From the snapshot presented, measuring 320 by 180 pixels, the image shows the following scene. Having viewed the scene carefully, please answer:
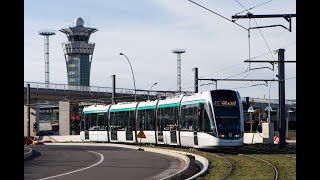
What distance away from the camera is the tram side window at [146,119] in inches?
1543

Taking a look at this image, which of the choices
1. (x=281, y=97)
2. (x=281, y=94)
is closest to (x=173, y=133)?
(x=281, y=97)

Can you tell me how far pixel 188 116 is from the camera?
3291 cm

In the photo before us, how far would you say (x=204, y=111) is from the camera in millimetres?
30594

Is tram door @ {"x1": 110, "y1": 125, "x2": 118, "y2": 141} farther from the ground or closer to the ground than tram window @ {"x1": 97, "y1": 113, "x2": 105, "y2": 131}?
closer to the ground

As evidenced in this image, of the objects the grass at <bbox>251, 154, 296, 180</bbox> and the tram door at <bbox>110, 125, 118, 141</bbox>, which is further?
the tram door at <bbox>110, 125, 118, 141</bbox>

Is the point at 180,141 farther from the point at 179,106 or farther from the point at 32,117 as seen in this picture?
the point at 32,117

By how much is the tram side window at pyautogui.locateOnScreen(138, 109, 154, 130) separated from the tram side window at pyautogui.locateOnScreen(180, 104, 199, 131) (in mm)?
5439

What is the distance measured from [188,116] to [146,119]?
24.6 feet

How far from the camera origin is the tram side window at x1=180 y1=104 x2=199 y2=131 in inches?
1256

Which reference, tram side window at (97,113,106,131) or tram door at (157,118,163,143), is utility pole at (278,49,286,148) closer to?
tram door at (157,118,163,143)

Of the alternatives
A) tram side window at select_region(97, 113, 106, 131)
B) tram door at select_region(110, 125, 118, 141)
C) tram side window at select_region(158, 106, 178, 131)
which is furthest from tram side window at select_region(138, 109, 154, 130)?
tram side window at select_region(97, 113, 106, 131)
